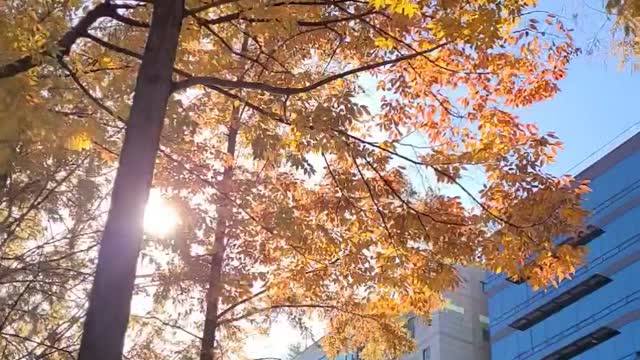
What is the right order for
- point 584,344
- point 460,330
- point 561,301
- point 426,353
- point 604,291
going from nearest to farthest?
point 604,291, point 584,344, point 561,301, point 426,353, point 460,330

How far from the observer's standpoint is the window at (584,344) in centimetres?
3597

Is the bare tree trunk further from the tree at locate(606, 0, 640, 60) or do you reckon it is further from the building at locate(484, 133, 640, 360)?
the building at locate(484, 133, 640, 360)

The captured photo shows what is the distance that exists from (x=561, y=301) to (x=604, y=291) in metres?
3.66

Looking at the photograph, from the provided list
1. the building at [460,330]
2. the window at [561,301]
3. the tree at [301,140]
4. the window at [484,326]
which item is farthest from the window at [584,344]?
the tree at [301,140]

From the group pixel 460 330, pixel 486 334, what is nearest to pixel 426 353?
pixel 460 330

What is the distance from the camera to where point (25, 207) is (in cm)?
1014

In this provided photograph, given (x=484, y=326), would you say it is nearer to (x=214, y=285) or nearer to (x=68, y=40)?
(x=214, y=285)

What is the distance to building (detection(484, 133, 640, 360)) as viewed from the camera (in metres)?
35.1

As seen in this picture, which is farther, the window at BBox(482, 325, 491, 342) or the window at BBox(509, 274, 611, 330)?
the window at BBox(482, 325, 491, 342)

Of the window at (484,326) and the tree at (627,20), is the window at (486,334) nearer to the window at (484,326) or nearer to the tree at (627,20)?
the window at (484,326)

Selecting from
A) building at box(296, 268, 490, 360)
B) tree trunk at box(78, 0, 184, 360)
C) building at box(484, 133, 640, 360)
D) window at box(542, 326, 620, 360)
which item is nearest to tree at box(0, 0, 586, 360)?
tree trunk at box(78, 0, 184, 360)

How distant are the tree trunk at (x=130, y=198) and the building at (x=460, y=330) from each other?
40906mm

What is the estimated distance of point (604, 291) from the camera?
36.9 meters

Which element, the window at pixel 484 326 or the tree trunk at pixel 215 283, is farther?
the window at pixel 484 326
